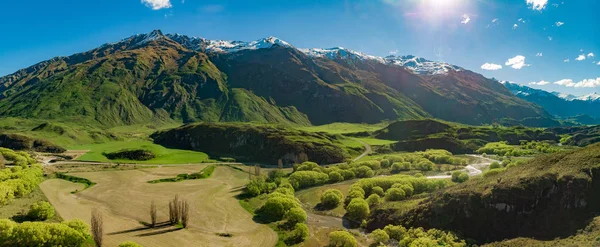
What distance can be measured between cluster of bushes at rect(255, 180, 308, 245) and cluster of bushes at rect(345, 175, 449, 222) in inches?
594

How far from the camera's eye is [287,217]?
9544cm

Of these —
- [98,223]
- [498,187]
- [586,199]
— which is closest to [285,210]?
[98,223]

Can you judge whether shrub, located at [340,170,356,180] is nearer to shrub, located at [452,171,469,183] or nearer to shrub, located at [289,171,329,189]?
shrub, located at [289,171,329,189]

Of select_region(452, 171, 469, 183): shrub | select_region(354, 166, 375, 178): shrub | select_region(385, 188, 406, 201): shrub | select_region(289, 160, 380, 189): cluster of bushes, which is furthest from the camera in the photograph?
select_region(354, 166, 375, 178): shrub

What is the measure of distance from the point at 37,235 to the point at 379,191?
293 feet

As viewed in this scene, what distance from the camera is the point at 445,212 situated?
263ft

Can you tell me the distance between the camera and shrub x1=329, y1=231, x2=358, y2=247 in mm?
75000

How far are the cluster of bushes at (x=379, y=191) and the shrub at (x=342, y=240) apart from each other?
19435mm

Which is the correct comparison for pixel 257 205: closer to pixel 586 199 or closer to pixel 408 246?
pixel 408 246

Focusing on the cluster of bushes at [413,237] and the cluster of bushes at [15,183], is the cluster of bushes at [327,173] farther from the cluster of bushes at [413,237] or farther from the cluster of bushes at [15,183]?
the cluster of bushes at [15,183]

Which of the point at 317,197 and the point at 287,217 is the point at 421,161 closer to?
the point at 317,197

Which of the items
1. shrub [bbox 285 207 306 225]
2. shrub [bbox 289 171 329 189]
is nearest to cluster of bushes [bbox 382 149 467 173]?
shrub [bbox 289 171 329 189]

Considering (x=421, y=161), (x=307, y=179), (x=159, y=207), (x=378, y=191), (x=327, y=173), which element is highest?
(x=421, y=161)

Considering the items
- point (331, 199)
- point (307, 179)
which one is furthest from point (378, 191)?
point (307, 179)
